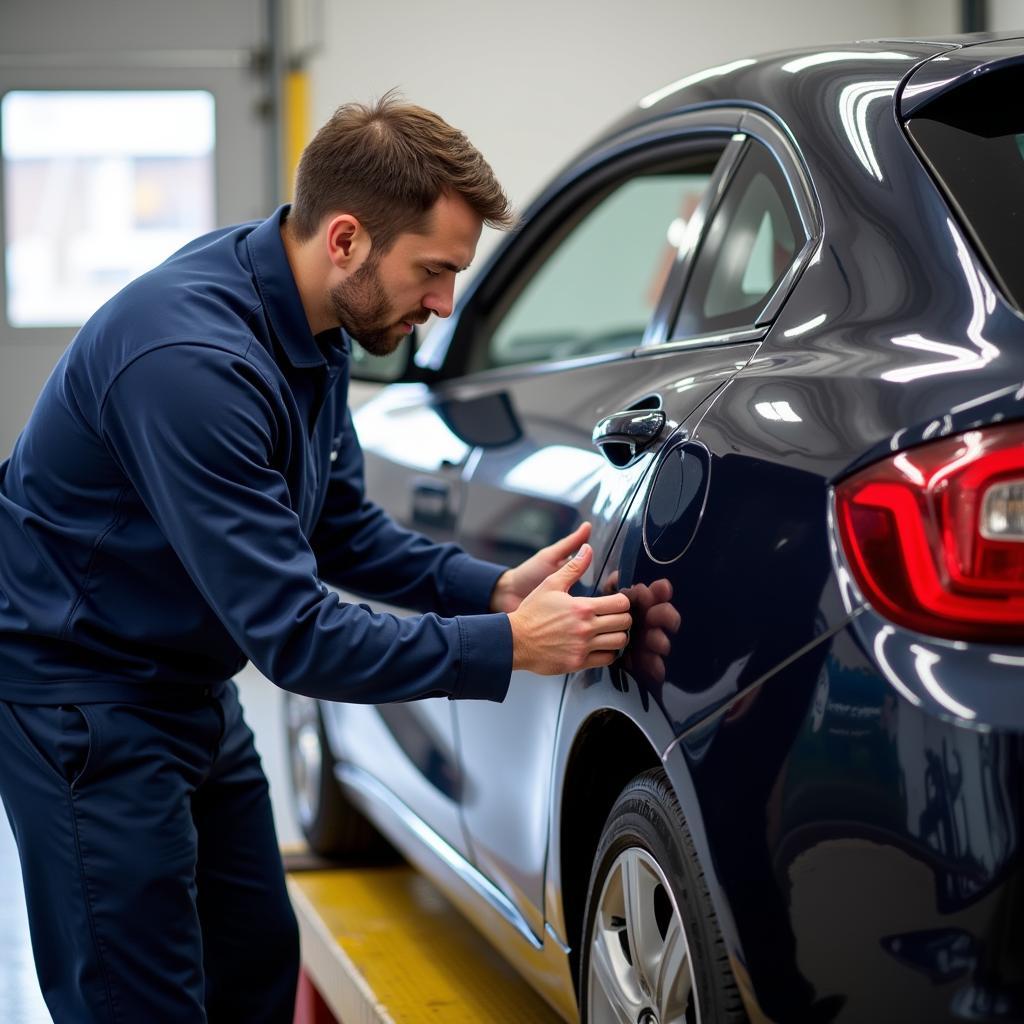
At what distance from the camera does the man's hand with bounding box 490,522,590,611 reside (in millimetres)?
1691

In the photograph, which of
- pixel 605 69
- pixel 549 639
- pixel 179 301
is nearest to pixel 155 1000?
pixel 549 639

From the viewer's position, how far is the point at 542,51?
7113mm

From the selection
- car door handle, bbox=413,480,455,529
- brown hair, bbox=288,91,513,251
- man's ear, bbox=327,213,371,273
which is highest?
brown hair, bbox=288,91,513,251

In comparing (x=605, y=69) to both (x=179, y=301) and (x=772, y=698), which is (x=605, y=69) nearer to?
(x=179, y=301)

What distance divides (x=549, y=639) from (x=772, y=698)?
0.37 metres

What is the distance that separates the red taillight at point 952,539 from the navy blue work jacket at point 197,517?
1.74ft

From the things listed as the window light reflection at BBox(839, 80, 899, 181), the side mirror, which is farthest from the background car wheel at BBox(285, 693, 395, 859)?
the window light reflection at BBox(839, 80, 899, 181)

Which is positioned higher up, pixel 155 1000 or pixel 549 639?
pixel 549 639

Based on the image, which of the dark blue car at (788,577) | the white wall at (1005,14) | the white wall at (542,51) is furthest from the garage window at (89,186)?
the dark blue car at (788,577)

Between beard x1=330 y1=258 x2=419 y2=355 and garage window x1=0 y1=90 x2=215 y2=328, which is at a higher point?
beard x1=330 y1=258 x2=419 y2=355

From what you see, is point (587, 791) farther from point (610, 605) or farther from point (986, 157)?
point (986, 157)

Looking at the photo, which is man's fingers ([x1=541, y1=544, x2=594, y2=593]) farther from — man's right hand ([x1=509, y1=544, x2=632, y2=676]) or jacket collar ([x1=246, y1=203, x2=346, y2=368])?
jacket collar ([x1=246, y1=203, x2=346, y2=368])

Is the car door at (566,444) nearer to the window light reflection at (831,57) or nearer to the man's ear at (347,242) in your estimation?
the window light reflection at (831,57)

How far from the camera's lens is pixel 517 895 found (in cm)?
194
